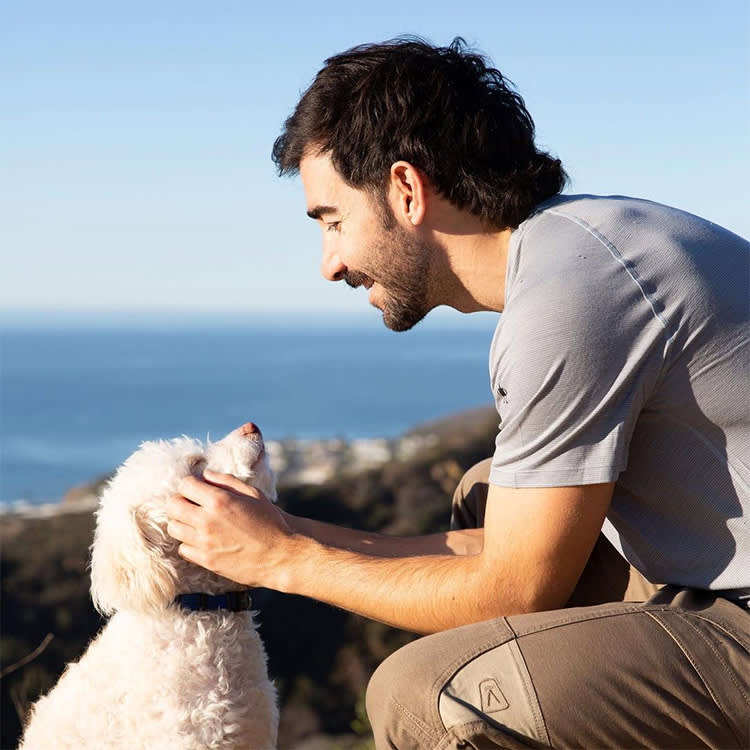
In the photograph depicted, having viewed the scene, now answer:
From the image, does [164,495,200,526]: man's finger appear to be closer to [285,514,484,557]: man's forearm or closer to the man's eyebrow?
[285,514,484,557]: man's forearm

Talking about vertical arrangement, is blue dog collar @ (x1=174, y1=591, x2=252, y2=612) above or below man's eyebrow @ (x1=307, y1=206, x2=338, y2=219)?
below

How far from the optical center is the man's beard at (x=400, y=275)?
279 cm

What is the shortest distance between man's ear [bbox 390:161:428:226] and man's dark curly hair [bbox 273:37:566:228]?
0.12 feet

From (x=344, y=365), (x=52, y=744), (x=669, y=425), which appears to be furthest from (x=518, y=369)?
(x=344, y=365)

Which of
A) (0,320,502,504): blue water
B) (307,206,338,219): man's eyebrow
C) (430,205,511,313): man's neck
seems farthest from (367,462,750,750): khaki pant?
(0,320,502,504): blue water

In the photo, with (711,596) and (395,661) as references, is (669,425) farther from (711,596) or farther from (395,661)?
(395,661)

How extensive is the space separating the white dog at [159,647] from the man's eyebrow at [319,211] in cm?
72

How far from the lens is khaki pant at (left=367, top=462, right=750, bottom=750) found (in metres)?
2.14

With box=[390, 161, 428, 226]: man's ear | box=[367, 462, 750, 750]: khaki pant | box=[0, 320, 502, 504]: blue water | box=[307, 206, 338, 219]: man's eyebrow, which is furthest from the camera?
box=[0, 320, 502, 504]: blue water

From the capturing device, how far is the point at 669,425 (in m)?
2.30

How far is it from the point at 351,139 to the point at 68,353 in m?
46.6

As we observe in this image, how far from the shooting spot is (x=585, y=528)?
219 centimetres

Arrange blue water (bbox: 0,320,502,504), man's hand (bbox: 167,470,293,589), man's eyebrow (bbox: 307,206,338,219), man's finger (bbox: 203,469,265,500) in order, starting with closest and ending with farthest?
1. man's hand (bbox: 167,470,293,589)
2. man's finger (bbox: 203,469,265,500)
3. man's eyebrow (bbox: 307,206,338,219)
4. blue water (bbox: 0,320,502,504)

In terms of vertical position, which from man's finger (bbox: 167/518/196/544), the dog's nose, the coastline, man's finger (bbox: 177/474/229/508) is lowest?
the coastline
